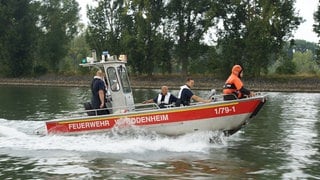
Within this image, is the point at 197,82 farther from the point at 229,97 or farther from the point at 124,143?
the point at 124,143

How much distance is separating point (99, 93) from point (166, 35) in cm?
4477

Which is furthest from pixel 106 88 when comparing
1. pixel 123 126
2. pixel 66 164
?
pixel 66 164

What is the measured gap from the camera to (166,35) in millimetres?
60094

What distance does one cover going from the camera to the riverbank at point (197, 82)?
4544 cm

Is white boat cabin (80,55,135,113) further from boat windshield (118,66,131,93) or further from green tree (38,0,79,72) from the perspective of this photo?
green tree (38,0,79,72)

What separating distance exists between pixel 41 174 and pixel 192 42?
47.9 meters

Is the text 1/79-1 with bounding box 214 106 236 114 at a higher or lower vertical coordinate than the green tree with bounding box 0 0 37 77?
lower

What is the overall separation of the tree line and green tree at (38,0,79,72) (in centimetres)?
16

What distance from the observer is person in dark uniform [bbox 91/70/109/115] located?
52.3 feet

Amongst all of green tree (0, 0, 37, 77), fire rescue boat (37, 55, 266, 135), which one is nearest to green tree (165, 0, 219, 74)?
green tree (0, 0, 37, 77)

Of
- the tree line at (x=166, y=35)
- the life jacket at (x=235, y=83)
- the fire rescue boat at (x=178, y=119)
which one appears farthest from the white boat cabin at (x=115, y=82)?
the tree line at (x=166, y=35)

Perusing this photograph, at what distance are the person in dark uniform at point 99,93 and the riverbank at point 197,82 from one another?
3005 centimetres

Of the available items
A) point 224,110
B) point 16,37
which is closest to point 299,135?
point 224,110

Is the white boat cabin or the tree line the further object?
the tree line
